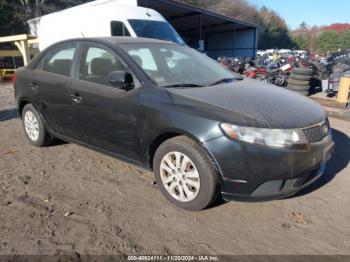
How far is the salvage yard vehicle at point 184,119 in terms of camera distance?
322 centimetres

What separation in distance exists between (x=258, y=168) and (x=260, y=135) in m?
0.29

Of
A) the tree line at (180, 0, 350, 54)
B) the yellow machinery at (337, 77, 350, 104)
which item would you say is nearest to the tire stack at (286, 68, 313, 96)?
the yellow machinery at (337, 77, 350, 104)

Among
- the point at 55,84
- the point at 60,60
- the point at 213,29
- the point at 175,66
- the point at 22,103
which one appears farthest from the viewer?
the point at 213,29

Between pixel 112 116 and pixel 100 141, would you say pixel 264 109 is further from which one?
pixel 100 141

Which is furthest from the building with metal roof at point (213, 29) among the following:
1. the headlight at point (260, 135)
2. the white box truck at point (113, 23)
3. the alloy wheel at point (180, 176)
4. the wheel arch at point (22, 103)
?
the headlight at point (260, 135)

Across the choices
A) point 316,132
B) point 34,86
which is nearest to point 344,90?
point 316,132

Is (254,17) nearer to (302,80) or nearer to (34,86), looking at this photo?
(302,80)

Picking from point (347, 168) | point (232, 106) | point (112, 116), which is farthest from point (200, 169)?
point (347, 168)

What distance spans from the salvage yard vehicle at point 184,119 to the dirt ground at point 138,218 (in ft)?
0.91

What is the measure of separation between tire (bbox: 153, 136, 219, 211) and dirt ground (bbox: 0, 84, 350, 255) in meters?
0.13

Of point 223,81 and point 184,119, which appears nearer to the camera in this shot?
point 184,119

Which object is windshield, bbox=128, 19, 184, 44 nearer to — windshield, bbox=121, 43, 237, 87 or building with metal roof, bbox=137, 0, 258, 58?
windshield, bbox=121, 43, 237, 87

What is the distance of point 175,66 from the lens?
13.9ft

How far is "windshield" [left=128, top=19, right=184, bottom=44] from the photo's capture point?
1052cm
